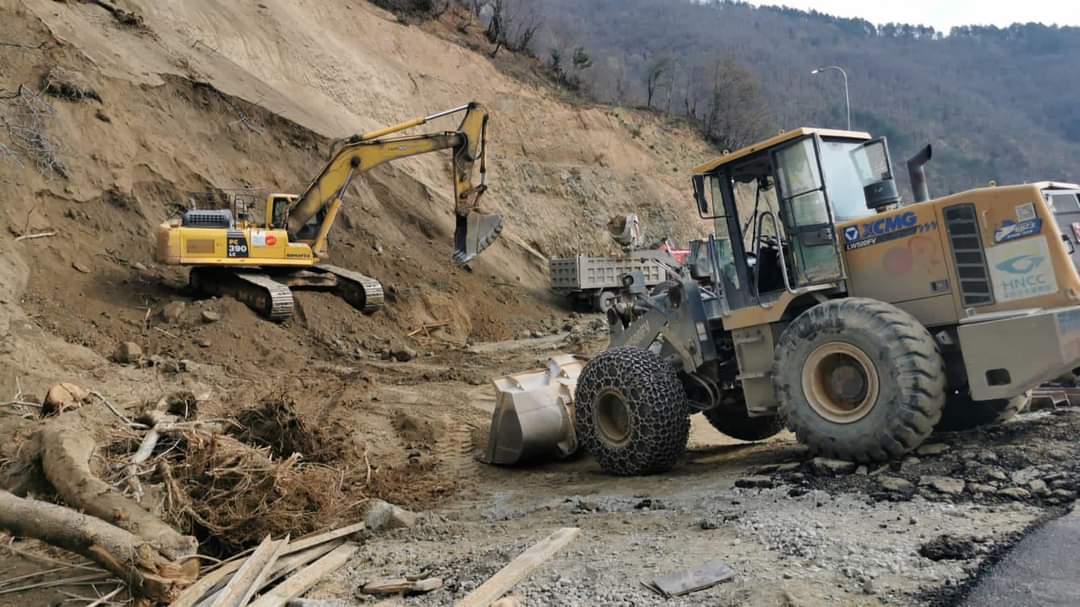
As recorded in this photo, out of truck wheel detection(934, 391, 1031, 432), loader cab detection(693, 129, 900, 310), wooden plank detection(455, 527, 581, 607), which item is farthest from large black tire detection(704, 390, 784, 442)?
wooden plank detection(455, 527, 581, 607)

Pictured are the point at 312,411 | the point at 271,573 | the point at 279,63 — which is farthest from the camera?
the point at 279,63

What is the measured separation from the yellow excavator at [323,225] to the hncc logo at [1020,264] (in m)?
10.7

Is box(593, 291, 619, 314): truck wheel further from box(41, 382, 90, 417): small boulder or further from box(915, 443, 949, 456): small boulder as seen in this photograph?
box(915, 443, 949, 456): small boulder

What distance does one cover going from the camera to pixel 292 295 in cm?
1459

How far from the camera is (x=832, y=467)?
19.1 feet

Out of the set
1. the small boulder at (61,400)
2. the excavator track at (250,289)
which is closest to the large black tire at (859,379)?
the small boulder at (61,400)

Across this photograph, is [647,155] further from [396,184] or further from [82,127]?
[82,127]

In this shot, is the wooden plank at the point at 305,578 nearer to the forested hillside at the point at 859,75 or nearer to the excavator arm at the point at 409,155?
the excavator arm at the point at 409,155

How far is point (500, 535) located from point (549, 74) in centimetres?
3208

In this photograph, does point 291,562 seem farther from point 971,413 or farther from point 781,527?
point 971,413

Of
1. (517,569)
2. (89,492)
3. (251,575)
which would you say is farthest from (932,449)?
(89,492)

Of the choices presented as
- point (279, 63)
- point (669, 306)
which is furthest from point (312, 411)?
point (279, 63)

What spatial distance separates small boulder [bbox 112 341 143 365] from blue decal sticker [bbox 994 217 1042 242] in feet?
33.4

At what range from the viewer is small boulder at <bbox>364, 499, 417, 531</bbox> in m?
6.05
